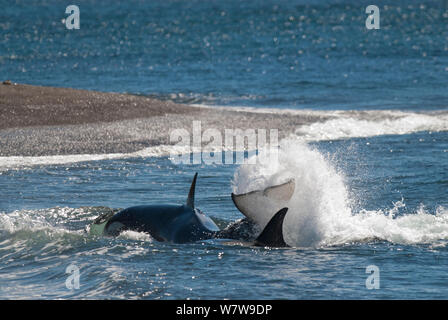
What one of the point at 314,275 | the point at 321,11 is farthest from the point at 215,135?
the point at 321,11

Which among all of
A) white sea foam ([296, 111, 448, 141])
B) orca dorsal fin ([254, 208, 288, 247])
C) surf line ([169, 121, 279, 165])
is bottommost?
orca dorsal fin ([254, 208, 288, 247])

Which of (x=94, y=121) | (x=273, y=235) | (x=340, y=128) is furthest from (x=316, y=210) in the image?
(x=94, y=121)

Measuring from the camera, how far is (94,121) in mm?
24969

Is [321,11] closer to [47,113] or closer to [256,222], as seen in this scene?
[47,113]

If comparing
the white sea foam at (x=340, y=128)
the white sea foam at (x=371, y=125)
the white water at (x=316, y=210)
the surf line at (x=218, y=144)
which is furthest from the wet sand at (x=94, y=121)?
the white water at (x=316, y=210)

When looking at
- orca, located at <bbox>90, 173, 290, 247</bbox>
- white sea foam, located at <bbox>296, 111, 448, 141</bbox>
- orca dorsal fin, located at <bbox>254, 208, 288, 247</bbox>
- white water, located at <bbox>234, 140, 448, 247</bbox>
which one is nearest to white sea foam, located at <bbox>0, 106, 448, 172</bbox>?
white sea foam, located at <bbox>296, 111, 448, 141</bbox>

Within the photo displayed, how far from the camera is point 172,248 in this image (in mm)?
11516

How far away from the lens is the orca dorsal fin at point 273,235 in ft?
35.8

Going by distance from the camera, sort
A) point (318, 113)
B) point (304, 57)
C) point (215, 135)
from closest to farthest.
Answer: point (215, 135) → point (318, 113) → point (304, 57)

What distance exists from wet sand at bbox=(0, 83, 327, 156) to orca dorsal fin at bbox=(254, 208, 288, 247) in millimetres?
10506

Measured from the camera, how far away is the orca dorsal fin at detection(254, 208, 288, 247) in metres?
10.9

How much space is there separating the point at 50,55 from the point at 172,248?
1716 inches

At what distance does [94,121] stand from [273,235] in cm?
1455

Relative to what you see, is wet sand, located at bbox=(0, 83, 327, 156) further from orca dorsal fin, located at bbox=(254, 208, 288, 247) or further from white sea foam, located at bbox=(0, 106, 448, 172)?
orca dorsal fin, located at bbox=(254, 208, 288, 247)
